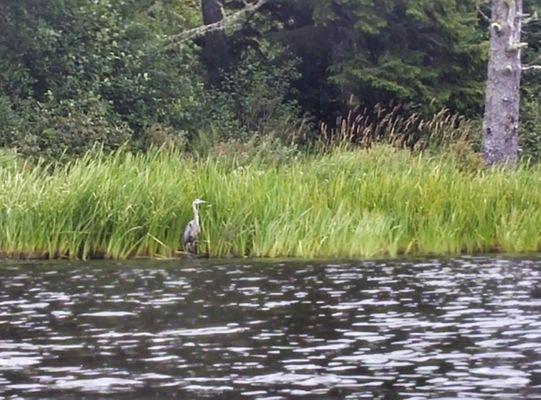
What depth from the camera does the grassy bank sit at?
724 inches

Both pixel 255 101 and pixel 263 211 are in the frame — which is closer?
pixel 263 211

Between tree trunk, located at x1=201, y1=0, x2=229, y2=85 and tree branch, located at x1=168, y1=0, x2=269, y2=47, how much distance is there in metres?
0.69

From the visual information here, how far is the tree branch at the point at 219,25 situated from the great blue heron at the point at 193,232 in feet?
39.5

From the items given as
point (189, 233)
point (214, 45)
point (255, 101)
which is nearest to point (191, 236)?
point (189, 233)

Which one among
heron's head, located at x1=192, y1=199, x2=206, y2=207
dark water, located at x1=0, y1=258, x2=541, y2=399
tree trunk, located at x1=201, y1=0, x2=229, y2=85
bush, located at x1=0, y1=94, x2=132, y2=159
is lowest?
dark water, located at x1=0, y1=258, x2=541, y2=399

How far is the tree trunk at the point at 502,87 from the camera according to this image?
2614cm

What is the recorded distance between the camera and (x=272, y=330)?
1263 cm

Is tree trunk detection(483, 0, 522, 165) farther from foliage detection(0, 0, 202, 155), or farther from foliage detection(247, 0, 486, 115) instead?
foliage detection(0, 0, 202, 155)

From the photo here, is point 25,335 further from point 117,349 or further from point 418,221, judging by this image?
point 418,221

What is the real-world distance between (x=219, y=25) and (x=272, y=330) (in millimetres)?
18353

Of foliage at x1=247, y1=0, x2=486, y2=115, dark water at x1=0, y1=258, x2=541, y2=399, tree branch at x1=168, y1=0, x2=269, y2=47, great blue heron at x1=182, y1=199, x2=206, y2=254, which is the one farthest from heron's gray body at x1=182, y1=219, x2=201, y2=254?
tree branch at x1=168, y1=0, x2=269, y2=47

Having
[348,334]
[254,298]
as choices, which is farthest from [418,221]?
[348,334]

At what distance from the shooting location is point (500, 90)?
86.1ft

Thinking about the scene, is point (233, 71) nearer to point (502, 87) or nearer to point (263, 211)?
point (502, 87)
